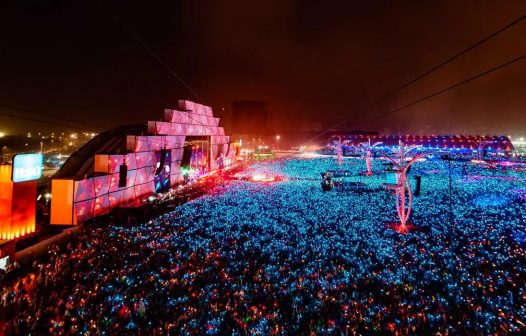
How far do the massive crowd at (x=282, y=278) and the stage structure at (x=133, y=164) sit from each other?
105 inches

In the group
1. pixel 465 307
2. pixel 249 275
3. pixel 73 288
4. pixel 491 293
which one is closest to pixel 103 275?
pixel 73 288

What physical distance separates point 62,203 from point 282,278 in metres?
12.9

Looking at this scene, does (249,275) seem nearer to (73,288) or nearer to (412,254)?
(73,288)

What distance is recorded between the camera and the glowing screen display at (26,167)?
40.2ft

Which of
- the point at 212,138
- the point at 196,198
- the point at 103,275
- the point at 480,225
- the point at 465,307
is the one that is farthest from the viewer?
the point at 212,138

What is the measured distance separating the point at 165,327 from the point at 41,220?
1339cm

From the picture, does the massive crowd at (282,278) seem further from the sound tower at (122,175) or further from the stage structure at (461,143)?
the stage structure at (461,143)

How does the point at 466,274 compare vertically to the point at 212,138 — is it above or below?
below

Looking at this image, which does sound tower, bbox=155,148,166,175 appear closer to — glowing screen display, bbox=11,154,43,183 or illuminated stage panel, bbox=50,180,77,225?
illuminated stage panel, bbox=50,180,77,225

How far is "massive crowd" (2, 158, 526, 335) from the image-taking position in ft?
22.2

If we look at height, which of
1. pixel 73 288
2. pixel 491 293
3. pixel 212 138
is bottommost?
pixel 73 288

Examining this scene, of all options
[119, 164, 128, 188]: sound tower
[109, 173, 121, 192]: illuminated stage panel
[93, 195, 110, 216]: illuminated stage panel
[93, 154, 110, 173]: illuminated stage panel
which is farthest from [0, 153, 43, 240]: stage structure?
[119, 164, 128, 188]: sound tower

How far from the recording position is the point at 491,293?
812 centimetres

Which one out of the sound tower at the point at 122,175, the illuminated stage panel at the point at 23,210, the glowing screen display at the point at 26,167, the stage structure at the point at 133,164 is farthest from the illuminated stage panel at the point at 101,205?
the glowing screen display at the point at 26,167
